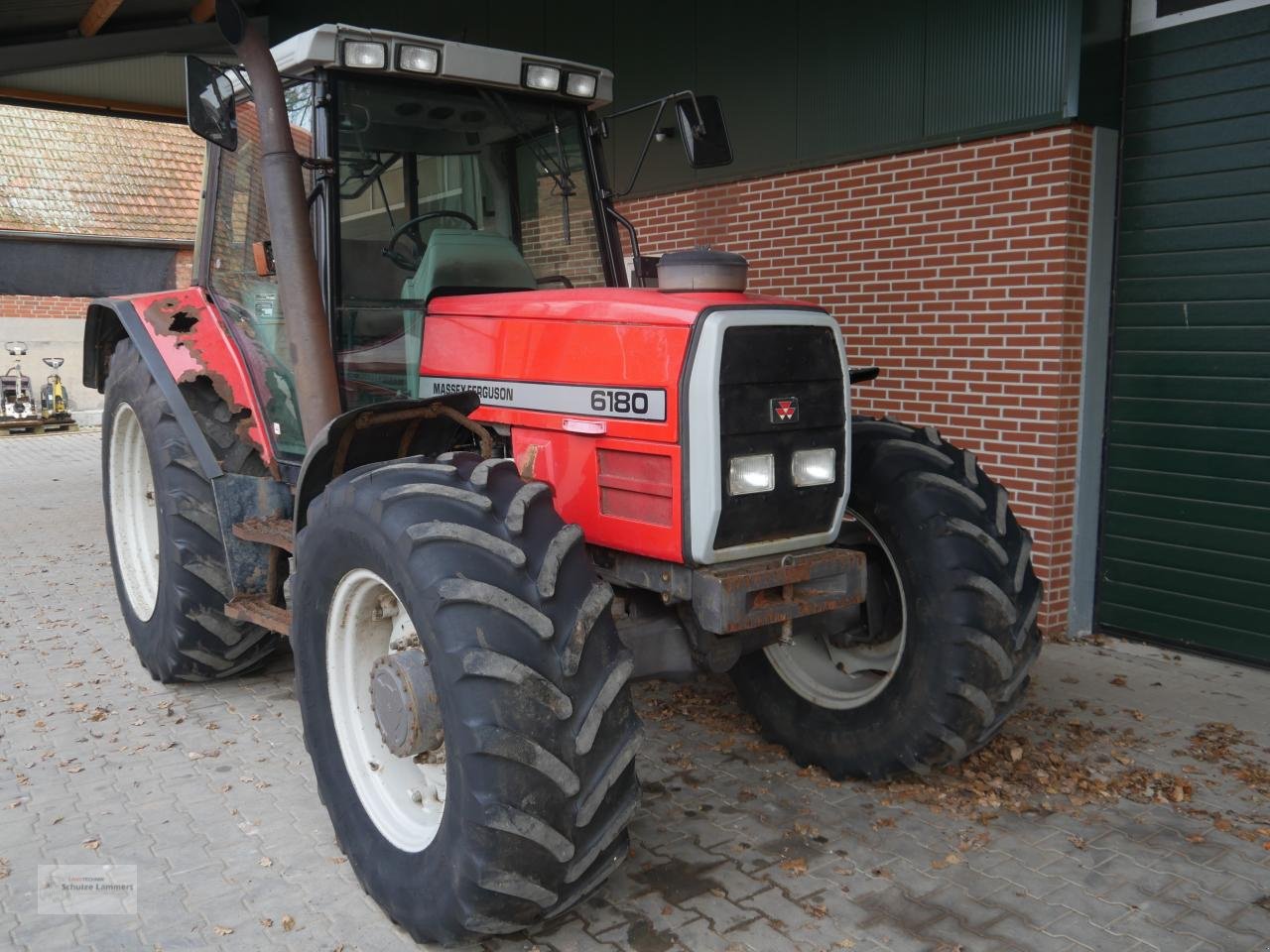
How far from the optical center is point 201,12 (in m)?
10.2

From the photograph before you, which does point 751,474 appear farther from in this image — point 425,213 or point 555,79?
point 555,79

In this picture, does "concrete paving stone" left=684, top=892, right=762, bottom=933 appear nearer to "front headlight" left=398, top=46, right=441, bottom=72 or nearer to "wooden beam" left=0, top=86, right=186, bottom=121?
"front headlight" left=398, top=46, right=441, bottom=72

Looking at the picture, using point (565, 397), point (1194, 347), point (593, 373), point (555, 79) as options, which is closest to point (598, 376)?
point (593, 373)

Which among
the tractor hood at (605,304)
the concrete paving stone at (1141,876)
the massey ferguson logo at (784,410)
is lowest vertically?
the concrete paving stone at (1141,876)

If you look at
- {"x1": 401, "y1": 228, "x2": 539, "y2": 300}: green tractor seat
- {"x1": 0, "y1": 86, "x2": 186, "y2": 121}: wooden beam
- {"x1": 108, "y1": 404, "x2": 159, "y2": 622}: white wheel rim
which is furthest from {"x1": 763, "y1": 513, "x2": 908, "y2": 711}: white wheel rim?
{"x1": 0, "y1": 86, "x2": 186, "y2": 121}: wooden beam

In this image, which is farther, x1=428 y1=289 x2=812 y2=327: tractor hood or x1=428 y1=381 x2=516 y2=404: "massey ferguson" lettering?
x1=428 y1=381 x2=516 y2=404: "massey ferguson" lettering

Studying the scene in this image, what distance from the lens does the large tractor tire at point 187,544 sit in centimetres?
430

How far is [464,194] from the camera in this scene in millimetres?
3949

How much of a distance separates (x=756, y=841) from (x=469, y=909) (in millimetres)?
1116

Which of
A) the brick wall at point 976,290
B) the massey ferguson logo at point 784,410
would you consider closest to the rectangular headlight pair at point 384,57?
the massey ferguson logo at point 784,410

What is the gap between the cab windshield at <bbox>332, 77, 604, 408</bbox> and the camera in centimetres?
373

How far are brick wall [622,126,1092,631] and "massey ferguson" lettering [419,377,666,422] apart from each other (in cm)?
302

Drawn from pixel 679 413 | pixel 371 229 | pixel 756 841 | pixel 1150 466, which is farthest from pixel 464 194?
pixel 1150 466

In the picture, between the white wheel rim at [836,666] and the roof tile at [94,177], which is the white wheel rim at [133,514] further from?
the roof tile at [94,177]
